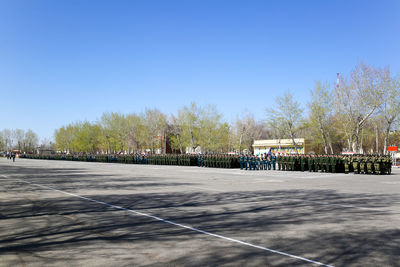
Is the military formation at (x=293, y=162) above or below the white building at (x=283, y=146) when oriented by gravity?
below

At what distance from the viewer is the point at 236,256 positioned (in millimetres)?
5402

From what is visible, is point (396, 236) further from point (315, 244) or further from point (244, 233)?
point (244, 233)

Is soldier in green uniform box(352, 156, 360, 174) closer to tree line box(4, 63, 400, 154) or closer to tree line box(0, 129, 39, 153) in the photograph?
tree line box(4, 63, 400, 154)

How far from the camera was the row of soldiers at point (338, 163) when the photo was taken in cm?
2456

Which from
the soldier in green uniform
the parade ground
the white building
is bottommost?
the parade ground

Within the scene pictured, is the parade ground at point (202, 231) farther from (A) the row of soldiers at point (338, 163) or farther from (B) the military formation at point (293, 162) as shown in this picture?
(B) the military formation at point (293, 162)

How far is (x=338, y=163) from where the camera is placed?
87.9 feet

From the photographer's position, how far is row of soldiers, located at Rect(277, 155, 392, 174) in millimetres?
24562

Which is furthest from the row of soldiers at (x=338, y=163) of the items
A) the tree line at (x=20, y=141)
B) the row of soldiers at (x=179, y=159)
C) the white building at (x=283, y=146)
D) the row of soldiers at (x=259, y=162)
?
the tree line at (x=20, y=141)

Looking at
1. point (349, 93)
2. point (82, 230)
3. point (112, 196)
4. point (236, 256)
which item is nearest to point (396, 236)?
point (236, 256)

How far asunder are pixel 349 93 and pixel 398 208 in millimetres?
41282

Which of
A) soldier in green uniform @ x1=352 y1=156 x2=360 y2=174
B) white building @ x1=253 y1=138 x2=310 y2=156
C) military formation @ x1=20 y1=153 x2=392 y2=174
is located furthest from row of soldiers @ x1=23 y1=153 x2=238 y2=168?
white building @ x1=253 y1=138 x2=310 y2=156

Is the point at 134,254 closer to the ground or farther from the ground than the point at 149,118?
closer to the ground

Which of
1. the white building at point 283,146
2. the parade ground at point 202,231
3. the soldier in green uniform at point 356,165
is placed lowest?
the parade ground at point 202,231
